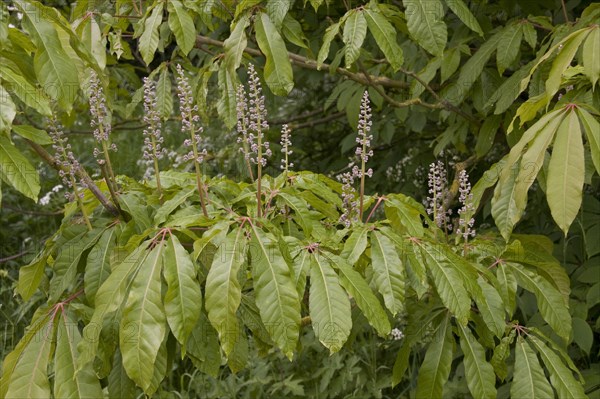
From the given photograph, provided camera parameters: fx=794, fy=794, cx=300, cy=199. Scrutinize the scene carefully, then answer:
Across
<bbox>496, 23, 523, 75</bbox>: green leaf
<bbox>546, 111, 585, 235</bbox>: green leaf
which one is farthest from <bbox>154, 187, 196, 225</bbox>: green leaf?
<bbox>496, 23, 523, 75</bbox>: green leaf

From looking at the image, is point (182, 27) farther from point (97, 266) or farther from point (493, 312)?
point (493, 312)

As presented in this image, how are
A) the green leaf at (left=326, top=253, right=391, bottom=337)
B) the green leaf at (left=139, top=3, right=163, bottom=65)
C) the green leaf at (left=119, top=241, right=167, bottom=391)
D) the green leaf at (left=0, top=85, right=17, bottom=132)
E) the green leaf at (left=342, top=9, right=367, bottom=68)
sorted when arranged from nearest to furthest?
the green leaf at (left=0, top=85, right=17, bottom=132) → the green leaf at (left=119, top=241, right=167, bottom=391) → the green leaf at (left=326, top=253, right=391, bottom=337) → the green leaf at (left=342, top=9, right=367, bottom=68) → the green leaf at (left=139, top=3, right=163, bottom=65)

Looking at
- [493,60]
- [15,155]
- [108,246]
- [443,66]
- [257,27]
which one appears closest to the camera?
[15,155]

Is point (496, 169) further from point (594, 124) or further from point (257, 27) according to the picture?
point (257, 27)

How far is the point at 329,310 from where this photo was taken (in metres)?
1.64

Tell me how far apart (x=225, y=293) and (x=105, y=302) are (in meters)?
0.25

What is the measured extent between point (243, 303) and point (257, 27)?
2.54 feet

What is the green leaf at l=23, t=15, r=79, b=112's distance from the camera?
62.6 inches

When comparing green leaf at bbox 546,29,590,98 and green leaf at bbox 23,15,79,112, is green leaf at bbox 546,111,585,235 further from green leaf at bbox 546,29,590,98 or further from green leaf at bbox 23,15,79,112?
green leaf at bbox 23,15,79,112

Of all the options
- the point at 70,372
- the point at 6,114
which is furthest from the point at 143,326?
the point at 6,114

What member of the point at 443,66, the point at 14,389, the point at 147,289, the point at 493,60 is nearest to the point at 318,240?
the point at 147,289

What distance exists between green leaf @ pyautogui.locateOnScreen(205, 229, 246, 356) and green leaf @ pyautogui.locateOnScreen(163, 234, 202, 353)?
0.10ft

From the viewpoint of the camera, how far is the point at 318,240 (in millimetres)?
1812

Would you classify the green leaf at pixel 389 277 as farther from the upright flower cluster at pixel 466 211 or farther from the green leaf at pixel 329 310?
the upright flower cluster at pixel 466 211
